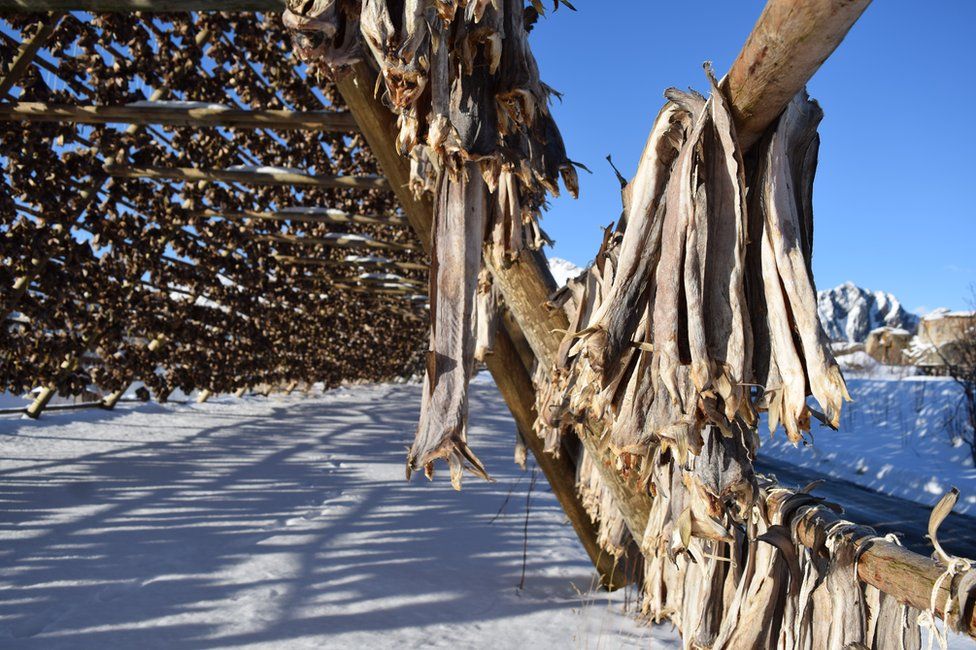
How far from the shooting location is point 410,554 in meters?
3.84

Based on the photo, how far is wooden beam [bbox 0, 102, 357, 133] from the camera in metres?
3.98

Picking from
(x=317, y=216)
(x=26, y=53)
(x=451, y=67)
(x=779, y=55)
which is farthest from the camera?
(x=317, y=216)

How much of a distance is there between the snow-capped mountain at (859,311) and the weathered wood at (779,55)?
59168 millimetres

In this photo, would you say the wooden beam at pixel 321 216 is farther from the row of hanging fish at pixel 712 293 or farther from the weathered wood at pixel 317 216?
the row of hanging fish at pixel 712 293

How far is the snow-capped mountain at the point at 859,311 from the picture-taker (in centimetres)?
5547

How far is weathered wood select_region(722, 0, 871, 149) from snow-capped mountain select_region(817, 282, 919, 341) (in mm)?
59168

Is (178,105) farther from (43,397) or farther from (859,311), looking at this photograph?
(859,311)

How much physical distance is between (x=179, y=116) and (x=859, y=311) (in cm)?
6614

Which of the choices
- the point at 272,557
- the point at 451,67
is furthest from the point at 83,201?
the point at 451,67

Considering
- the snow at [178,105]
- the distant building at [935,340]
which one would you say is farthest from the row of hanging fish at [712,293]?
the distant building at [935,340]

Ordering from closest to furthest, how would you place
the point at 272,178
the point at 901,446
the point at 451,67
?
the point at 451,67
the point at 272,178
the point at 901,446

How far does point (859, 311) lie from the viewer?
2347 inches

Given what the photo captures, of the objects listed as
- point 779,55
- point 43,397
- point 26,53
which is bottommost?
point 43,397

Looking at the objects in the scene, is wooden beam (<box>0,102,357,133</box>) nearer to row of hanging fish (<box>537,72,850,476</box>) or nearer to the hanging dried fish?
the hanging dried fish
